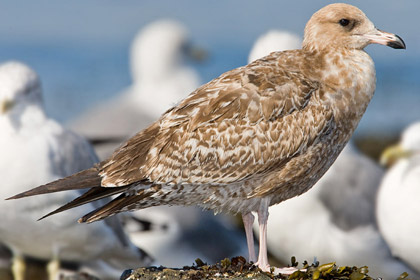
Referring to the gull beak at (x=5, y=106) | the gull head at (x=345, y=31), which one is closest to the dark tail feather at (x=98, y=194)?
the gull head at (x=345, y=31)

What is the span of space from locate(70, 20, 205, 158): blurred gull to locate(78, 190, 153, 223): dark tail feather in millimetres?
6704

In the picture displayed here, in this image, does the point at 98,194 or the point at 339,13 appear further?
the point at 339,13

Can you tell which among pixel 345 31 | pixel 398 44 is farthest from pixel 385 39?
pixel 345 31

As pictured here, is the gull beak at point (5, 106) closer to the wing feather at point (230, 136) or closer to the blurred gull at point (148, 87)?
the blurred gull at point (148, 87)

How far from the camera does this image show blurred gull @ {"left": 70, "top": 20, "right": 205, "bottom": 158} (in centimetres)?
1419

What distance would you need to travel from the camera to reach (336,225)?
11.8 meters

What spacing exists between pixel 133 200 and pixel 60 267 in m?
4.56

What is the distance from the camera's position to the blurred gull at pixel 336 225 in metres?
11.6

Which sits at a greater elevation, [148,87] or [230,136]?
[148,87]

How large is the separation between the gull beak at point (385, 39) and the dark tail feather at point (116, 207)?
7.44ft

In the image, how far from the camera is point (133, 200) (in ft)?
21.9

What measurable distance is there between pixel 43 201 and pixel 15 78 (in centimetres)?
179

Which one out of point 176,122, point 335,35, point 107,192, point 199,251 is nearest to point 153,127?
point 176,122

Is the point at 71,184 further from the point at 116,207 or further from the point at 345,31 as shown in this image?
the point at 345,31
